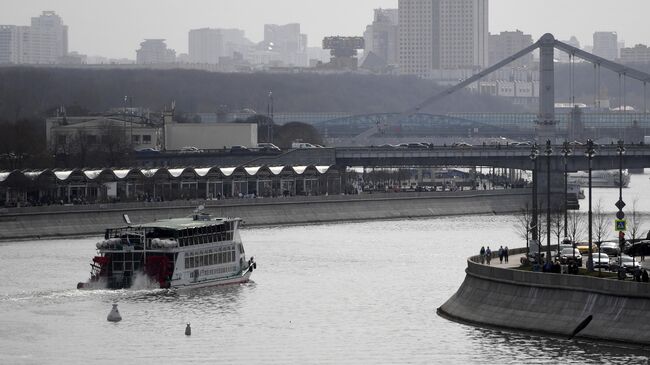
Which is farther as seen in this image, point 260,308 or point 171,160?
point 171,160

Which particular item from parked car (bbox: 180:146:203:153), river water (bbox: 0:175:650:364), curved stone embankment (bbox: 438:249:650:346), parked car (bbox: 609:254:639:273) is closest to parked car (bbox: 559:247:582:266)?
parked car (bbox: 609:254:639:273)

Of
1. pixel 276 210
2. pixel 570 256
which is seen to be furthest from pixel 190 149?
pixel 570 256

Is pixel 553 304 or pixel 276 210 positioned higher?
pixel 553 304

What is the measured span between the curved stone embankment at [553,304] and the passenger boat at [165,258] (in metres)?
13.5

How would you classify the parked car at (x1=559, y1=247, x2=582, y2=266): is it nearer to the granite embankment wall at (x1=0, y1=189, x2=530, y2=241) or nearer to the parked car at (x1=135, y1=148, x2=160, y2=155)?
the granite embankment wall at (x1=0, y1=189, x2=530, y2=241)

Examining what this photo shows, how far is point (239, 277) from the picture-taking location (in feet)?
250

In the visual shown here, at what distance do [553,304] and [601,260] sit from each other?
7636mm

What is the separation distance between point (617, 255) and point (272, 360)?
1774cm

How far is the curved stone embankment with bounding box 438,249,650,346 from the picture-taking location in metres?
54.4

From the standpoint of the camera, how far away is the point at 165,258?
7325 centimetres

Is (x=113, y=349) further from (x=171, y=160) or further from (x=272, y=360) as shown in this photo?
(x=171, y=160)

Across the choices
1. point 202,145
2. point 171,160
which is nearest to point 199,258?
point 171,160

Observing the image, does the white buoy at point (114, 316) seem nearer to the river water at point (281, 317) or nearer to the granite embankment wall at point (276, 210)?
the river water at point (281, 317)

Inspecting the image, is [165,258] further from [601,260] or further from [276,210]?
[276,210]
